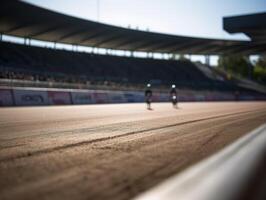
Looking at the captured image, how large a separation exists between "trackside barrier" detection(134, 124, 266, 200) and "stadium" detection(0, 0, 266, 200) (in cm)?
1

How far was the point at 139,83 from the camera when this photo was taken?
62.8m

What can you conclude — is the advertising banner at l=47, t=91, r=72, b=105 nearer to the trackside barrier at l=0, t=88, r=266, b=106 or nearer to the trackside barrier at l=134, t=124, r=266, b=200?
the trackside barrier at l=0, t=88, r=266, b=106

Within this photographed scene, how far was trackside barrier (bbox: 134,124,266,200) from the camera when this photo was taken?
2549mm

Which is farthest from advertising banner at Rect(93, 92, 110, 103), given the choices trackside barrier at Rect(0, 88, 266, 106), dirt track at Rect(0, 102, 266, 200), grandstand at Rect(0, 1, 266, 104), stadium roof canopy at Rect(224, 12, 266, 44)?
dirt track at Rect(0, 102, 266, 200)

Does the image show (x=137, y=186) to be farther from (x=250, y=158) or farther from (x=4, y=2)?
(x=4, y=2)

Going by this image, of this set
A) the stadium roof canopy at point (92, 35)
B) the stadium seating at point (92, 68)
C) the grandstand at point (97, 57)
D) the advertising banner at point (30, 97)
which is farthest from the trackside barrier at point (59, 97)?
the stadium roof canopy at point (92, 35)

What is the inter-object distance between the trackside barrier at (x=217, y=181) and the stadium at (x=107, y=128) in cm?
1

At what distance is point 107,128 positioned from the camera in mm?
12086

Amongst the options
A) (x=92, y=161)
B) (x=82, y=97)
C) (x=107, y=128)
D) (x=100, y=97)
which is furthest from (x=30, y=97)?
(x=92, y=161)

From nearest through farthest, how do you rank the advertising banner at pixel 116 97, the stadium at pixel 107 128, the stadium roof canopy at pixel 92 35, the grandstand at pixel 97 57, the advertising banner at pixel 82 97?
the stadium at pixel 107 128
the advertising banner at pixel 82 97
the advertising banner at pixel 116 97
the grandstand at pixel 97 57
the stadium roof canopy at pixel 92 35

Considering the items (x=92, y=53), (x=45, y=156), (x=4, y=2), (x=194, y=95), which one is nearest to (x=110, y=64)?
(x=92, y=53)

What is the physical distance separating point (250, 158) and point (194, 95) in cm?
5393

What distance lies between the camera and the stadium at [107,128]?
4.07m

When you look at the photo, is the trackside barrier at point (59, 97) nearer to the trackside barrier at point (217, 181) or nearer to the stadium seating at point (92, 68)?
the stadium seating at point (92, 68)
